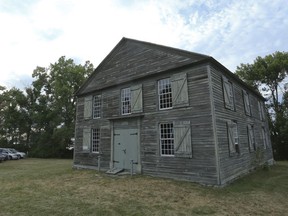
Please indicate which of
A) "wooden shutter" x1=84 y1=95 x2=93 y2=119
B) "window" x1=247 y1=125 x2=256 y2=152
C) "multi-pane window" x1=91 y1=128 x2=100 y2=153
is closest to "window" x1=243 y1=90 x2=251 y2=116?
"window" x1=247 y1=125 x2=256 y2=152

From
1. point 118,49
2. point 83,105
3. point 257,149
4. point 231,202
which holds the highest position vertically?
point 118,49

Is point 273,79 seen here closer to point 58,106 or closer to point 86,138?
point 86,138

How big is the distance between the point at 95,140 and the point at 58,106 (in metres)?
18.6

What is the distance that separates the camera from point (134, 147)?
12016 mm

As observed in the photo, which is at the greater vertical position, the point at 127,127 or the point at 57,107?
the point at 57,107

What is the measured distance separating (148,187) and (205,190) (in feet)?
7.80

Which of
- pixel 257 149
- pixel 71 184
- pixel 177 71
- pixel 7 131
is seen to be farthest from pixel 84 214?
pixel 7 131

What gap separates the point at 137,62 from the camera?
42.8ft

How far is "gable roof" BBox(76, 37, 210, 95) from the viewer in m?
11.1

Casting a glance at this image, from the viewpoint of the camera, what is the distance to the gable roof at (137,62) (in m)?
10.8

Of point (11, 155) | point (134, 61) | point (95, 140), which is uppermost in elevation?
point (134, 61)

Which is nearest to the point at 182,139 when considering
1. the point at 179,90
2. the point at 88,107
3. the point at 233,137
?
the point at 179,90

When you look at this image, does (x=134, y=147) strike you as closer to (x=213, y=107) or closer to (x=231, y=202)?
(x=213, y=107)

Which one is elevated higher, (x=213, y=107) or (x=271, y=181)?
(x=213, y=107)
